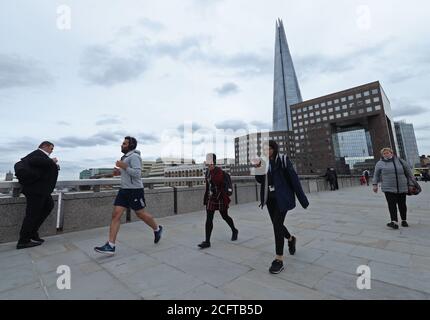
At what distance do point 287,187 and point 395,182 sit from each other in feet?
12.5

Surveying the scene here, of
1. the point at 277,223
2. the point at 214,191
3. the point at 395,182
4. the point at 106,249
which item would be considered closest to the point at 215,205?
the point at 214,191

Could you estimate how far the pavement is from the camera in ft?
7.85

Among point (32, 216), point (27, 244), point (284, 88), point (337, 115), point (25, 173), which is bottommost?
point (27, 244)

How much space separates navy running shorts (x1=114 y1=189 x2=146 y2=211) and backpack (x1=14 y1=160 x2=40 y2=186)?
1896 millimetres

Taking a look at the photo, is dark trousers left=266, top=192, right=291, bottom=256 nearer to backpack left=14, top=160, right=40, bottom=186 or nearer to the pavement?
the pavement

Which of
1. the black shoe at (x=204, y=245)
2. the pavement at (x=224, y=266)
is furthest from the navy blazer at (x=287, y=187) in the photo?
the black shoe at (x=204, y=245)

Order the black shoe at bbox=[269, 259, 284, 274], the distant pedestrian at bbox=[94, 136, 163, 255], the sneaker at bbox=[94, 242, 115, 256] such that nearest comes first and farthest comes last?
the black shoe at bbox=[269, 259, 284, 274] < the sneaker at bbox=[94, 242, 115, 256] < the distant pedestrian at bbox=[94, 136, 163, 255]

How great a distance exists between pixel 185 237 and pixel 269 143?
2860 mm

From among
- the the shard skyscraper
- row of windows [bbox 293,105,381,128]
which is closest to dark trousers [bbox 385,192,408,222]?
row of windows [bbox 293,105,381,128]

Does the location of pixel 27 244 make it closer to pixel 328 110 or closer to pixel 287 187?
pixel 287 187

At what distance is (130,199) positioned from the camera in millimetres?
3936

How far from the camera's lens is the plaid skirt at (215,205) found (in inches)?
165
